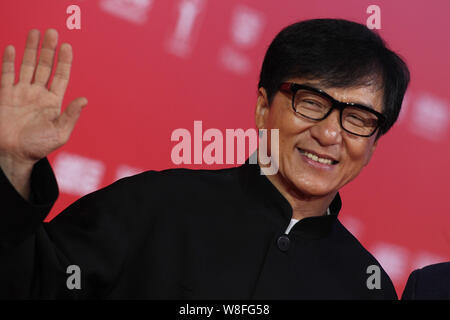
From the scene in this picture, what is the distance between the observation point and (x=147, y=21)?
236 centimetres

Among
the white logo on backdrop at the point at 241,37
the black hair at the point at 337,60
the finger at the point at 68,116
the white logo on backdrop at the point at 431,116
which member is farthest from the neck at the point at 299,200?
the white logo on backdrop at the point at 431,116

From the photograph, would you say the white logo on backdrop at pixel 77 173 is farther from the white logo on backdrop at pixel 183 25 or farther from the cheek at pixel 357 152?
the cheek at pixel 357 152

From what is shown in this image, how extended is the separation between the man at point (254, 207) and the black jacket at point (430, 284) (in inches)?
2.8

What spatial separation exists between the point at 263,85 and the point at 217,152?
0.46 metres

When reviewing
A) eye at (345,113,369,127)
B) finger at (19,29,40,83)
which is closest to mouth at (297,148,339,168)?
eye at (345,113,369,127)

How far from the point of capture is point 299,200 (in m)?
1.79

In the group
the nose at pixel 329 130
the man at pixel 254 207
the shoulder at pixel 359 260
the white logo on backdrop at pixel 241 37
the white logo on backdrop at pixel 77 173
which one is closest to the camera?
the man at pixel 254 207

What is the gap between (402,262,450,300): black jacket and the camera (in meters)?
1.83

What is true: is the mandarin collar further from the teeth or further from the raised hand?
the raised hand

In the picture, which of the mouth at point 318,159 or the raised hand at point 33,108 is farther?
the mouth at point 318,159

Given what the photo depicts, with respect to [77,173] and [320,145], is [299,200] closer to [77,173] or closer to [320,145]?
[320,145]

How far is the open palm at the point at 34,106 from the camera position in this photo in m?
1.41

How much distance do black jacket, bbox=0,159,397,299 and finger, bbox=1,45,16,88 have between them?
0.20 m

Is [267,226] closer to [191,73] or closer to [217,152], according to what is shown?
[217,152]
